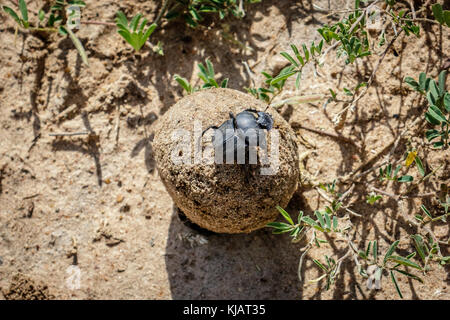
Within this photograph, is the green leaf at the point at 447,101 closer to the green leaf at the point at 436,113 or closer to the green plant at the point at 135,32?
the green leaf at the point at 436,113

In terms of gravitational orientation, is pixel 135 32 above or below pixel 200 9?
below

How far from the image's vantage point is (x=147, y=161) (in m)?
3.05

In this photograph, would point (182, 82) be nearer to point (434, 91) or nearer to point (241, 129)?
point (241, 129)

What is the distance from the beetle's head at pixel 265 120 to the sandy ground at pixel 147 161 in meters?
0.94

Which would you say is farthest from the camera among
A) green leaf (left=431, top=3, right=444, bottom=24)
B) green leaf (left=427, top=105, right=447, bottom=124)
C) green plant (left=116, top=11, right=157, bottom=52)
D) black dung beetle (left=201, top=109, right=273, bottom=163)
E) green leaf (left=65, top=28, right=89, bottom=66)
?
green leaf (left=65, top=28, right=89, bottom=66)

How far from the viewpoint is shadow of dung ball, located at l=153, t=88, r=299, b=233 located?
6.59 feet

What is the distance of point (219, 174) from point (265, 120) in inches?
15.9

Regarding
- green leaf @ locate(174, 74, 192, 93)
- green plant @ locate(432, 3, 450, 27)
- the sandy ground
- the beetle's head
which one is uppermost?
green plant @ locate(432, 3, 450, 27)

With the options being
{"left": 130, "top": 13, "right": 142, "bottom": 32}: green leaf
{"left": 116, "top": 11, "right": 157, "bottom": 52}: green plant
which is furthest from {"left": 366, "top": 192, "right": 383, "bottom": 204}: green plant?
{"left": 130, "top": 13, "right": 142, "bottom": 32}: green leaf

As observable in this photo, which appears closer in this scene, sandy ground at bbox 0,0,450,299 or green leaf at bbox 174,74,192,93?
green leaf at bbox 174,74,192,93

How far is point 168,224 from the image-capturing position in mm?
2955

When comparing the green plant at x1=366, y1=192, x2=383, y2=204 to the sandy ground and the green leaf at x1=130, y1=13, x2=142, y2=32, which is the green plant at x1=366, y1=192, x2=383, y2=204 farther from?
the green leaf at x1=130, y1=13, x2=142, y2=32

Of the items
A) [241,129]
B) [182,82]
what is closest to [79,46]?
[182,82]

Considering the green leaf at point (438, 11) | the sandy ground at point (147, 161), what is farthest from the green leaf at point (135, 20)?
the green leaf at point (438, 11)
